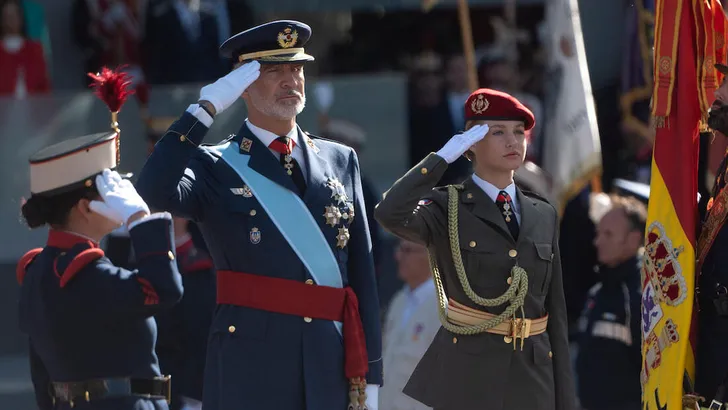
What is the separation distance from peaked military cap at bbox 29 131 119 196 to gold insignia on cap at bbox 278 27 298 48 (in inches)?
31.4

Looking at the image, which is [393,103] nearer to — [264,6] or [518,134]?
[264,6]

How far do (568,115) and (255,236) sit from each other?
17.1 feet

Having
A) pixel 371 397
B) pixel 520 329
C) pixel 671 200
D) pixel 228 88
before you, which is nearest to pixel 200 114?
pixel 228 88

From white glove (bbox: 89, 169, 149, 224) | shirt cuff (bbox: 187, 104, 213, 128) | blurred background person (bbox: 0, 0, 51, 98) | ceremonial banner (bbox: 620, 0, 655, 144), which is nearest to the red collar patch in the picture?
white glove (bbox: 89, 169, 149, 224)

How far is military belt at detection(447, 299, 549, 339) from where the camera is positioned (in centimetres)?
583

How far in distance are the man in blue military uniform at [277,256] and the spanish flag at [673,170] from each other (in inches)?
42.4

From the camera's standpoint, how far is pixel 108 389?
5098mm

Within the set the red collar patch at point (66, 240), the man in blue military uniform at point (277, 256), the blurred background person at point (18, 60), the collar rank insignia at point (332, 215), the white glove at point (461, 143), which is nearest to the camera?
the red collar patch at point (66, 240)

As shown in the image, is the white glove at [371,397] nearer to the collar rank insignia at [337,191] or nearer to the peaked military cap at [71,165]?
the collar rank insignia at [337,191]

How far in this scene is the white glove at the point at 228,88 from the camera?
5367 millimetres

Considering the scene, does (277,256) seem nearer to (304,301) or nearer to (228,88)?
(304,301)

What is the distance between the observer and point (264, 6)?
12.9 metres

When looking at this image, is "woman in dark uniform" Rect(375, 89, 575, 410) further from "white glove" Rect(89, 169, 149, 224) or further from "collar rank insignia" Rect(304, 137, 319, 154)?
"white glove" Rect(89, 169, 149, 224)

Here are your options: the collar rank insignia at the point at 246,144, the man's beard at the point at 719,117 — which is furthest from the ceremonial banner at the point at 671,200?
the collar rank insignia at the point at 246,144
